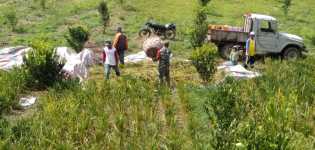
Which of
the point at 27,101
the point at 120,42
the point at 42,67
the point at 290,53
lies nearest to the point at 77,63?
the point at 120,42

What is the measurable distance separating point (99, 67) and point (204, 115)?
8.54 m

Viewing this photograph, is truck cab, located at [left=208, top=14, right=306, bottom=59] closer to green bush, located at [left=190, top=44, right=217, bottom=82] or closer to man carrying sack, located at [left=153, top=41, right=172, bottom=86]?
green bush, located at [left=190, top=44, right=217, bottom=82]

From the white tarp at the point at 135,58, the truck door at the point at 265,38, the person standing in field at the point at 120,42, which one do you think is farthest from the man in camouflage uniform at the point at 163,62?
the truck door at the point at 265,38

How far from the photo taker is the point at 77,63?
680 inches

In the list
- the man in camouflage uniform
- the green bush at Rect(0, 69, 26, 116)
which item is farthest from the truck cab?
the green bush at Rect(0, 69, 26, 116)

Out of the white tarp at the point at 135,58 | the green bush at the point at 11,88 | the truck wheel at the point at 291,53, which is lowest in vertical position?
the truck wheel at the point at 291,53

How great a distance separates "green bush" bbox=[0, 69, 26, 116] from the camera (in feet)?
40.1

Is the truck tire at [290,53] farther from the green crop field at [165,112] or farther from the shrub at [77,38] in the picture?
the shrub at [77,38]

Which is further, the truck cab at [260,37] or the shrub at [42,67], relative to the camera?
the truck cab at [260,37]

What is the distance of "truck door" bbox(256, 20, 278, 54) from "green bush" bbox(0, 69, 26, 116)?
10882 mm

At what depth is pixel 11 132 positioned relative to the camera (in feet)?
31.2

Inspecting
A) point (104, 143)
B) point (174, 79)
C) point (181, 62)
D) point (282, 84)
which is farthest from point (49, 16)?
point (104, 143)

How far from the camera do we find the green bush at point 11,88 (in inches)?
481

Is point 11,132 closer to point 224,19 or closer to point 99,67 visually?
point 99,67
